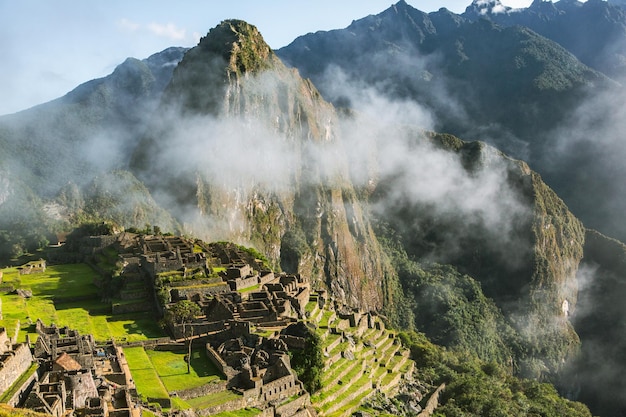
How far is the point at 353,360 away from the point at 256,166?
378 ft

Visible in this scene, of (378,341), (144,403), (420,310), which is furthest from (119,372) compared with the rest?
(420,310)

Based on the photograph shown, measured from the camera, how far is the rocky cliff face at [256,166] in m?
144

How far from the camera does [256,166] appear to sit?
6378 inches

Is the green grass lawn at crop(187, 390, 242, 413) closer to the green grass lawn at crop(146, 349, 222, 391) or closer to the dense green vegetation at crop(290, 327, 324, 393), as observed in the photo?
the green grass lawn at crop(146, 349, 222, 391)

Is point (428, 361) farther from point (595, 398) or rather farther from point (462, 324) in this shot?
point (595, 398)

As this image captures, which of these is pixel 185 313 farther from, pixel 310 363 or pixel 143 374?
pixel 310 363

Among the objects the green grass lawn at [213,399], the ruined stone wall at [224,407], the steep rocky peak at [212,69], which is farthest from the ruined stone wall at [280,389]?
the steep rocky peak at [212,69]

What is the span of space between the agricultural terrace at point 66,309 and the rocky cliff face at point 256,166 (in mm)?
70591

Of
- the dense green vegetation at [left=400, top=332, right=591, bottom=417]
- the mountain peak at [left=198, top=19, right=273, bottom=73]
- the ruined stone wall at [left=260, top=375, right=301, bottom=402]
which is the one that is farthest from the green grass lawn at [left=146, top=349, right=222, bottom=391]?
the mountain peak at [left=198, top=19, right=273, bottom=73]

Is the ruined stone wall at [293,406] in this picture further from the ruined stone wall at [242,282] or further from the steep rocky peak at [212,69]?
the steep rocky peak at [212,69]

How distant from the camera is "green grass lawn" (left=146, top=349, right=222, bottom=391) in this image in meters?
35.5

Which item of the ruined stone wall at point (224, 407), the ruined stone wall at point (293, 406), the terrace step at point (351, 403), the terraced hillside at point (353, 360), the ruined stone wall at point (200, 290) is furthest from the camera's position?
the ruined stone wall at point (200, 290)

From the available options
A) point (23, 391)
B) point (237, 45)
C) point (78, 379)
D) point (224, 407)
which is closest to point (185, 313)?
point (224, 407)

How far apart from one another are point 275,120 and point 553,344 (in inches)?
3971
